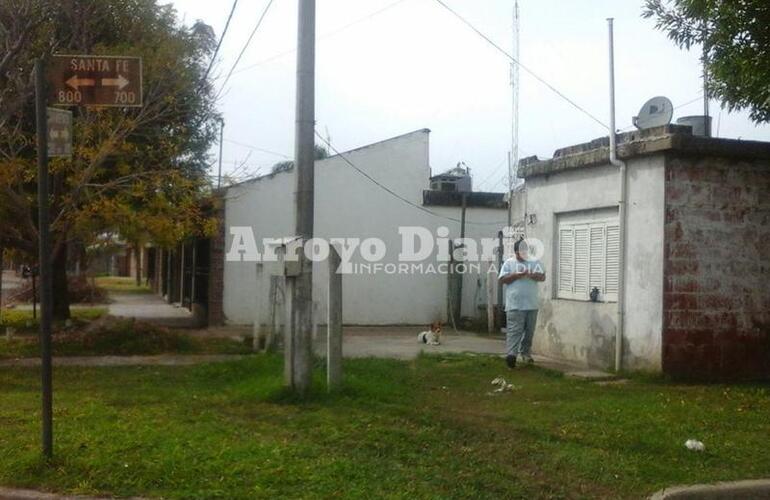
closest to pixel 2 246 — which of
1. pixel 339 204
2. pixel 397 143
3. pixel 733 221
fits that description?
pixel 339 204

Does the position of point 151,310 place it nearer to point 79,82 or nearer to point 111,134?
point 111,134

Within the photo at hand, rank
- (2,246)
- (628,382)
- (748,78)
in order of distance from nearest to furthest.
Result: (748,78) < (628,382) < (2,246)

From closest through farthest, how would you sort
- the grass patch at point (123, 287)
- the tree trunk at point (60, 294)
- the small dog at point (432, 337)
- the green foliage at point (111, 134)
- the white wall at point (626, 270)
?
the white wall at point (626, 270), the green foliage at point (111, 134), the small dog at point (432, 337), the tree trunk at point (60, 294), the grass patch at point (123, 287)

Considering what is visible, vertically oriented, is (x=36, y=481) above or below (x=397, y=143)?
below

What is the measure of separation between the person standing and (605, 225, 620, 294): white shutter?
0.89 meters

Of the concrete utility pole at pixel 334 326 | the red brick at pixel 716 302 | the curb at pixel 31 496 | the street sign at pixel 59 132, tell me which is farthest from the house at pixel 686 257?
the curb at pixel 31 496

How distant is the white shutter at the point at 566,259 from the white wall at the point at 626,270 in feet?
0.44

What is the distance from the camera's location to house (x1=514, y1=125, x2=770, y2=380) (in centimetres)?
1076

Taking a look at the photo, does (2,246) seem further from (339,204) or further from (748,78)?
(748,78)

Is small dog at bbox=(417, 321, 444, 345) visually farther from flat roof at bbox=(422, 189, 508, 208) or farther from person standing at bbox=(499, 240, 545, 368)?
flat roof at bbox=(422, 189, 508, 208)

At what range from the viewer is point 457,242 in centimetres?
2058

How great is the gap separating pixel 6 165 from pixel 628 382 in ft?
29.4

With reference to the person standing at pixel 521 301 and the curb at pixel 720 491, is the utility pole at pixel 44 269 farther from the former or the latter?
the person standing at pixel 521 301

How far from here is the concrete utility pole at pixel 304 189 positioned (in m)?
8.82
